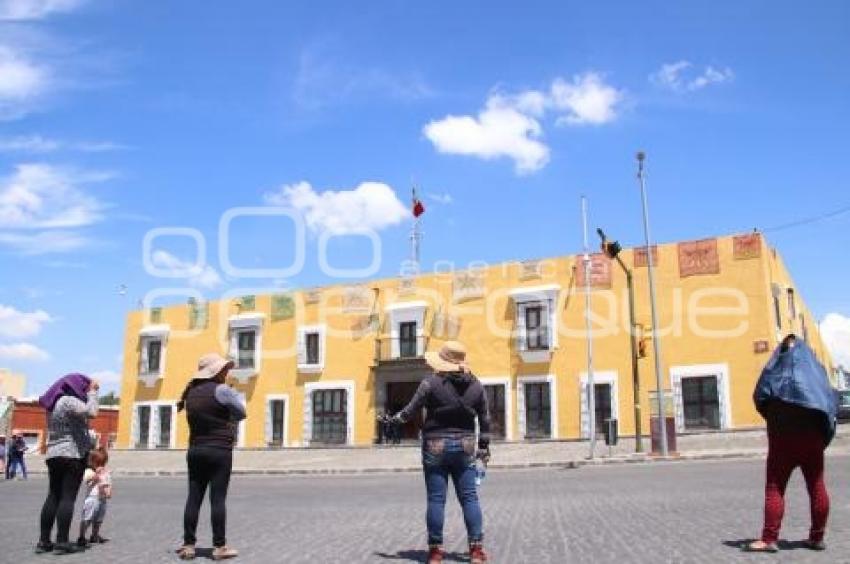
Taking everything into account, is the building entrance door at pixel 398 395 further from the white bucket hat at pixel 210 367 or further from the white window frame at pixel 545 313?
the white bucket hat at pixel 210 367

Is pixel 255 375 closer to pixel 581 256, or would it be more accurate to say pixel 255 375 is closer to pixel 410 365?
pixel 410 365

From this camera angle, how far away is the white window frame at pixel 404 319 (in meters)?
31.9

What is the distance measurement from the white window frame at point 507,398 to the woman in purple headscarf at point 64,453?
2335cm

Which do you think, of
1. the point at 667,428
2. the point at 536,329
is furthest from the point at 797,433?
the point at 536,329

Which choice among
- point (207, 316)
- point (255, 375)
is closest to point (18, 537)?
point (255, 375)

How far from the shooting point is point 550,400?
94.9 feet

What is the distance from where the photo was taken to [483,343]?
30.8 metres

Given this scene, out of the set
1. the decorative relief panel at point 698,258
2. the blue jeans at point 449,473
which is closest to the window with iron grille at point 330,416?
the decorative relief panel at point 698,258

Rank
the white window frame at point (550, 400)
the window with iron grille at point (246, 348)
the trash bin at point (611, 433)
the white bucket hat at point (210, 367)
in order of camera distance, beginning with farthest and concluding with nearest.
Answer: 1. the window with iron grille at point (246, 348)
2. the white window frame at point (550, 400)
3. the trash bin at point (611, 433)
4. the white bucket hat at point (210, 367)

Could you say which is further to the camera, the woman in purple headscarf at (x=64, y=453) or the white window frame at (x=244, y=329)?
the white window frame at (x=244, y=329)

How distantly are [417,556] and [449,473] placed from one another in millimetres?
727

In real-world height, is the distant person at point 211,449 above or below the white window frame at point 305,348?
below

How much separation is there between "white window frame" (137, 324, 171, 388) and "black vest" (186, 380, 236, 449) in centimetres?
3392

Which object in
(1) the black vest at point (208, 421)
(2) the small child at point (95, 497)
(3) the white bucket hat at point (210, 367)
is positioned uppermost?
(3) the white bucket hat at point (210, 367)
